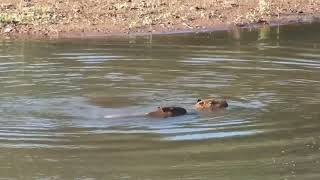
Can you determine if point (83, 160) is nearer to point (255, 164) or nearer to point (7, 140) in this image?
point (7, 140)

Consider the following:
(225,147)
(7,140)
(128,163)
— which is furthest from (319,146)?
(7,140)

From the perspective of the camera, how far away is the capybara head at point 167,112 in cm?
867

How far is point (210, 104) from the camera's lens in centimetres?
898

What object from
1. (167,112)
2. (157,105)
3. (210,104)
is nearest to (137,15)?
(157,105)

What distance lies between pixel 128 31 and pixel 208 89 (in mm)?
6290

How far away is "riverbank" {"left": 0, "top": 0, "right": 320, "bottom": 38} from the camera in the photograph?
16750 millimetres

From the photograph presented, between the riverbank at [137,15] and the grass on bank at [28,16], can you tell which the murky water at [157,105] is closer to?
the riverbank at [137,15]

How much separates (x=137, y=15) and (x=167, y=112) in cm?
954

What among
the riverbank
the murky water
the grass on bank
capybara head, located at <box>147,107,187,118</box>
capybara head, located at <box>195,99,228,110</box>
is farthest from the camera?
the grass on bank

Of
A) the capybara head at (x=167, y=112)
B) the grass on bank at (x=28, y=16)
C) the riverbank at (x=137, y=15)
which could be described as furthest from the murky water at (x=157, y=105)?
the grass on bank at (x=28, y=16)

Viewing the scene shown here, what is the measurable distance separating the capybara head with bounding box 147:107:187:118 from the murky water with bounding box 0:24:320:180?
3.7 inches

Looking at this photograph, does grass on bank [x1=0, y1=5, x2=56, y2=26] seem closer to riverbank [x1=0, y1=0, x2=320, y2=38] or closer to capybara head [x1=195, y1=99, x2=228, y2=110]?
riverbank [x1=0, y1=0, x2=320, y2=38]

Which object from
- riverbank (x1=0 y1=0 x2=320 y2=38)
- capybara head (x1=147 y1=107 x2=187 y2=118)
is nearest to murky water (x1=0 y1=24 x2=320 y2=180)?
capybara head (x1=147 y1=107 x2=187 y2=118)

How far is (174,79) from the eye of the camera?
11.2 metres
